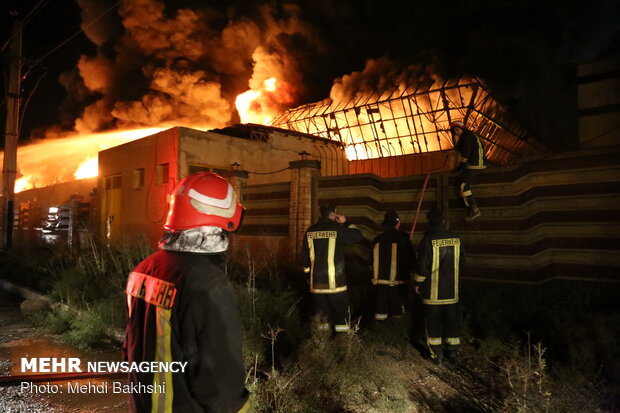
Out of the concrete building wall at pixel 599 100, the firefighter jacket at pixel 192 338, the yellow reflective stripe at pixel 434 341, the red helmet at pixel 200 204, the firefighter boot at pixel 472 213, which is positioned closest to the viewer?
the firefighter jacket at pixel 192 338

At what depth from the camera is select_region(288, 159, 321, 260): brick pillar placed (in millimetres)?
8312

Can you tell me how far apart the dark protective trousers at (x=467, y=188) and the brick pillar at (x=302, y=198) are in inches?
127

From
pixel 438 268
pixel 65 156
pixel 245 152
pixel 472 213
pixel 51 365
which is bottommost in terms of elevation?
pixel 51 365

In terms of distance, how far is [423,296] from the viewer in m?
4.54

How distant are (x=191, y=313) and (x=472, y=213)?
5.65 m

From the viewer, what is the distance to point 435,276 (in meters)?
4.49

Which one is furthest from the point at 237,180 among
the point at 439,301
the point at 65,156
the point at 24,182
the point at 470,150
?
the point at 24,182

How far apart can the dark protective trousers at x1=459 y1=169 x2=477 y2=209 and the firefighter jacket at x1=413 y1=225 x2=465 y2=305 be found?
1.73m

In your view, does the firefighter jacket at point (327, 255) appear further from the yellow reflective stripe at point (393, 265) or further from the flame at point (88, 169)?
the flame at point (88, 169)

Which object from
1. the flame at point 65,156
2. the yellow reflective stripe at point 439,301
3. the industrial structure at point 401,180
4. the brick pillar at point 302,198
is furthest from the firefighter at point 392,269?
the flame at point 65,156

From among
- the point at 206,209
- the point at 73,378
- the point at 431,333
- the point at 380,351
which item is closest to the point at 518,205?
the point at 431,333

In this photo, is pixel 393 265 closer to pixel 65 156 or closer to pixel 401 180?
pixel 401 180

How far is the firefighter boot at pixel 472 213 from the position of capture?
19.9 ft

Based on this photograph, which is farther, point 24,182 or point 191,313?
point 24,182
